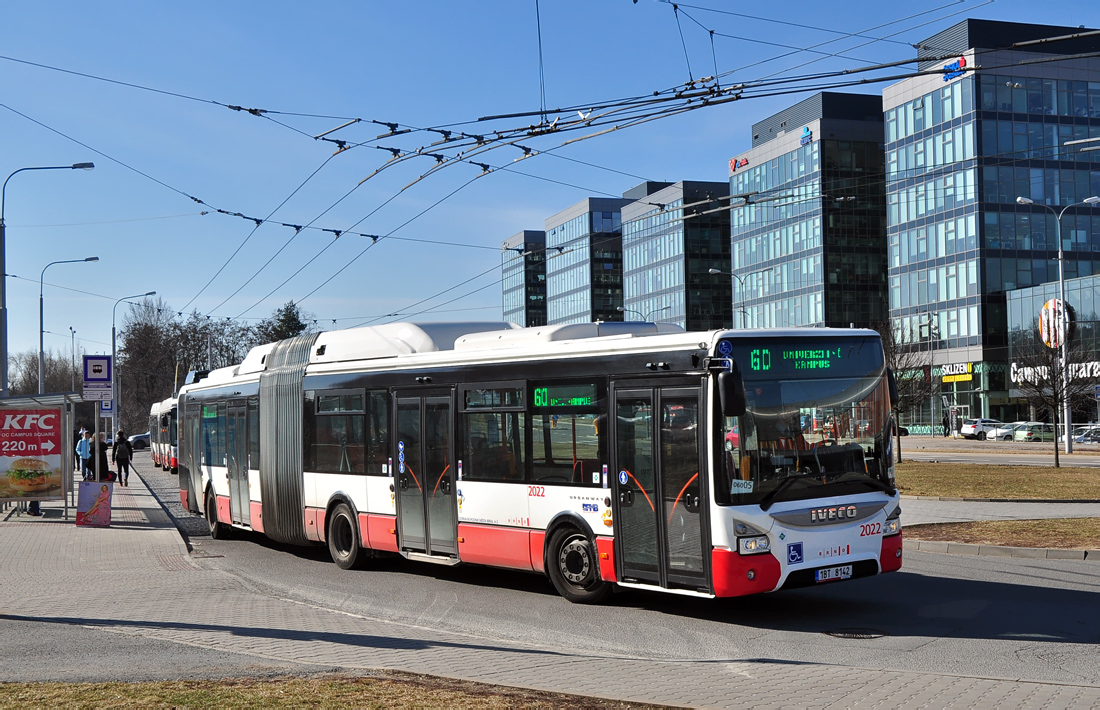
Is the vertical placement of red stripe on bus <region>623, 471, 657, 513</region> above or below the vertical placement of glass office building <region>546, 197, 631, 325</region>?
below

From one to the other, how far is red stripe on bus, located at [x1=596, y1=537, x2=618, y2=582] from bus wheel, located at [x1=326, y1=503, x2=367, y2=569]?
4.78 metres

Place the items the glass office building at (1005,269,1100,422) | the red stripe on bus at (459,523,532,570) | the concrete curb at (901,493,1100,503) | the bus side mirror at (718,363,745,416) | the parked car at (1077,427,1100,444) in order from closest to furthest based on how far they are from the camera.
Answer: the bus side mirror at (718,363,745,416) < the red stripe on bus at (459,523,532,570) < the concrete curb at (901,493,1100,503) < the parked car at (1077,427,1100,444) < the glass office building at (1005,269,1100,422)

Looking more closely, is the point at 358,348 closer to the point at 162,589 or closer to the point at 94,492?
the point at 162,589

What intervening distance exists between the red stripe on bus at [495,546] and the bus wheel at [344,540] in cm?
248

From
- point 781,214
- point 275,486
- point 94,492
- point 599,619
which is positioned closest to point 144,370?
point 781,214

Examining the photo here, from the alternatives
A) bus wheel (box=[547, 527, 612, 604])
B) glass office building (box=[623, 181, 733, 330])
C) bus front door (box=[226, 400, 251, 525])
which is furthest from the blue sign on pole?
glass office building (box=[623, 181, 733, 330])

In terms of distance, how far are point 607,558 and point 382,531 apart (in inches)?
167

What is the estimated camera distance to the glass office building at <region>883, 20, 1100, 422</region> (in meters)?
63.8

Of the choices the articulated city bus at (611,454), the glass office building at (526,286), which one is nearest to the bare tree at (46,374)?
the glass office building at (526,286)

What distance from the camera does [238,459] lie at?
18.2 metres

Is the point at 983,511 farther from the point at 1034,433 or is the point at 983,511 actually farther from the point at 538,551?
the point at 1034,433

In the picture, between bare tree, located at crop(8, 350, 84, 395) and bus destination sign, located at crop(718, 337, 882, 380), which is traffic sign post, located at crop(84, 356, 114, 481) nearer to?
bus destination sign, located at crop(718, 337, 882, 380)

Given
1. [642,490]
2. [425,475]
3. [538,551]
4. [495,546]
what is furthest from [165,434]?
[642,490]

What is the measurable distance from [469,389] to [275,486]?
5340mm
